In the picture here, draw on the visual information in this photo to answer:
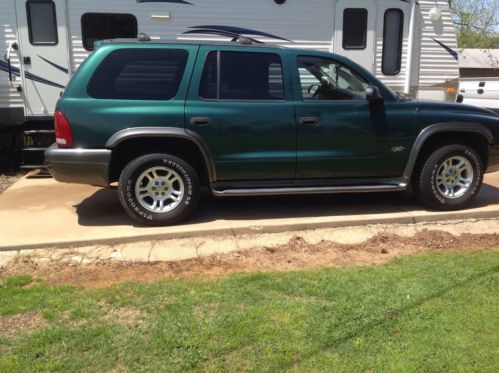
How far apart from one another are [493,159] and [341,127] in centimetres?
190

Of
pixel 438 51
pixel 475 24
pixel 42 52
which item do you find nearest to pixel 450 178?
pixel 438 51

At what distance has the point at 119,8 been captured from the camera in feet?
24.7

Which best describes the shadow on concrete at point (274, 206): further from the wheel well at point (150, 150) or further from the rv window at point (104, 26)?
the rv window at point (104, 26)

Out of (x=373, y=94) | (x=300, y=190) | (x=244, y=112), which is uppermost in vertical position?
(x=373, y=94)

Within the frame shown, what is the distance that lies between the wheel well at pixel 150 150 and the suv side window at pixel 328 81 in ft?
4.18

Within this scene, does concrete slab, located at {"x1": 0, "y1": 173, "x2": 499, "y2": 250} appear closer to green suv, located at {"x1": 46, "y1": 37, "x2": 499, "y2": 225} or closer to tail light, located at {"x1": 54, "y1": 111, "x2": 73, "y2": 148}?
green suv, located at {"x1": 46, "y1": 37, "x2": 499, "y2": 225}

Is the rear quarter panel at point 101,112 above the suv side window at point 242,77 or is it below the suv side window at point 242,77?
below

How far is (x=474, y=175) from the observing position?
19.2 ft

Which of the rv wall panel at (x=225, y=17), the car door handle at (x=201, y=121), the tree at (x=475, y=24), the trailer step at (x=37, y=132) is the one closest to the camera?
the car door handle at (x=201, y=121)

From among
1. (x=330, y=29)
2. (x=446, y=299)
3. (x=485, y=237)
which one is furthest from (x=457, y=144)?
(x=330, y=29)

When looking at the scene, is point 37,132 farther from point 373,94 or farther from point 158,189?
point 373,94

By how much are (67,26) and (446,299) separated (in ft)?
20.5

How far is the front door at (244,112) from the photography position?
514 centimetres

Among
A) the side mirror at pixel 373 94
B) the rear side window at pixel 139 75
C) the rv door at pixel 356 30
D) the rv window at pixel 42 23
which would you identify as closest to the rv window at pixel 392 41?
the rv door at pixel 356 30
